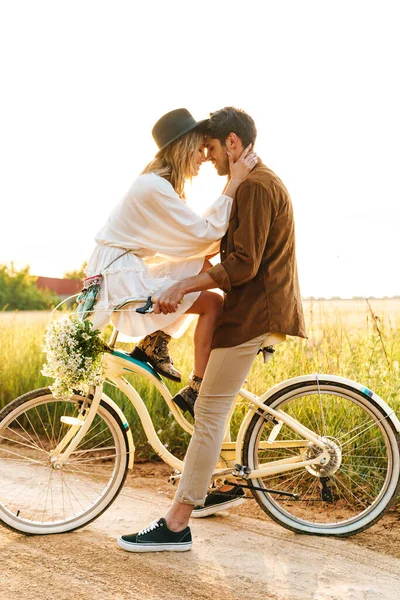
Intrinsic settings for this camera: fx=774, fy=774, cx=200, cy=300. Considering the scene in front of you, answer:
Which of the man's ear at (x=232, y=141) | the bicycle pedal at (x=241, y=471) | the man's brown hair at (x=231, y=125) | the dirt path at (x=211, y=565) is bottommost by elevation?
the dirt path at (x=211, y=565)

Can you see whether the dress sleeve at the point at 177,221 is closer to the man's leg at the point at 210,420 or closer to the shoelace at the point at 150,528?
the man's leg at the point at 210,420

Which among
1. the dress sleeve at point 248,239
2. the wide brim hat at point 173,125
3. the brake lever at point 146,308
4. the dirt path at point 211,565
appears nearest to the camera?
the dirt path at point 211,565

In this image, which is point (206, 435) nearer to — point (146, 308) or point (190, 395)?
point (190, 395)

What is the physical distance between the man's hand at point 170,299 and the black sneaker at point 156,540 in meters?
1.08

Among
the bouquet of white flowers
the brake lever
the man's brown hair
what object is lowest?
the bouquet of white flowers

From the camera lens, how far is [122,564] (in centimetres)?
364

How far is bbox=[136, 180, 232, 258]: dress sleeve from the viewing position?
12.4 ft

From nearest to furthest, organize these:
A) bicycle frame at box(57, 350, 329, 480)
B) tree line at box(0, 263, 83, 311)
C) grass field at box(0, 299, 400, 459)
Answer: bicycle frame at box(57, 350, 329, 480), grass field at box(0, 299, 400, 459), tree line at box(0, 263, 83, 311)

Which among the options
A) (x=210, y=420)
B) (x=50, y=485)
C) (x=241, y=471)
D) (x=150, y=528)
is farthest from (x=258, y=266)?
(x=50, y=485)

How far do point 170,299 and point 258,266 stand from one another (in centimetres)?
45

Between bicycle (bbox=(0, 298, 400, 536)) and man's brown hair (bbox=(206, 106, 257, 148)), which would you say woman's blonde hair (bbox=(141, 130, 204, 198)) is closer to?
man's brown hair (bbox=(206, 106, 257, 148))

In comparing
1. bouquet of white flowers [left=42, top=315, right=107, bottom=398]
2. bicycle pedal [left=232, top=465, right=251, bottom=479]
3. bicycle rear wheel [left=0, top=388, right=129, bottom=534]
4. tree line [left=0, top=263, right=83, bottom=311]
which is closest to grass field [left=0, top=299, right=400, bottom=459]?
bicycle rear wheel [left=0, top=388, right=129, bottom=534]

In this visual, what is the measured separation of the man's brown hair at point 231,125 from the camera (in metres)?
3.80

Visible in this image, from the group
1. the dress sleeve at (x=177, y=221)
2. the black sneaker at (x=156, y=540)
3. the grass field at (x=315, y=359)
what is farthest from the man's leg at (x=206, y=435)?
the grass field at (x=315, y=359)
